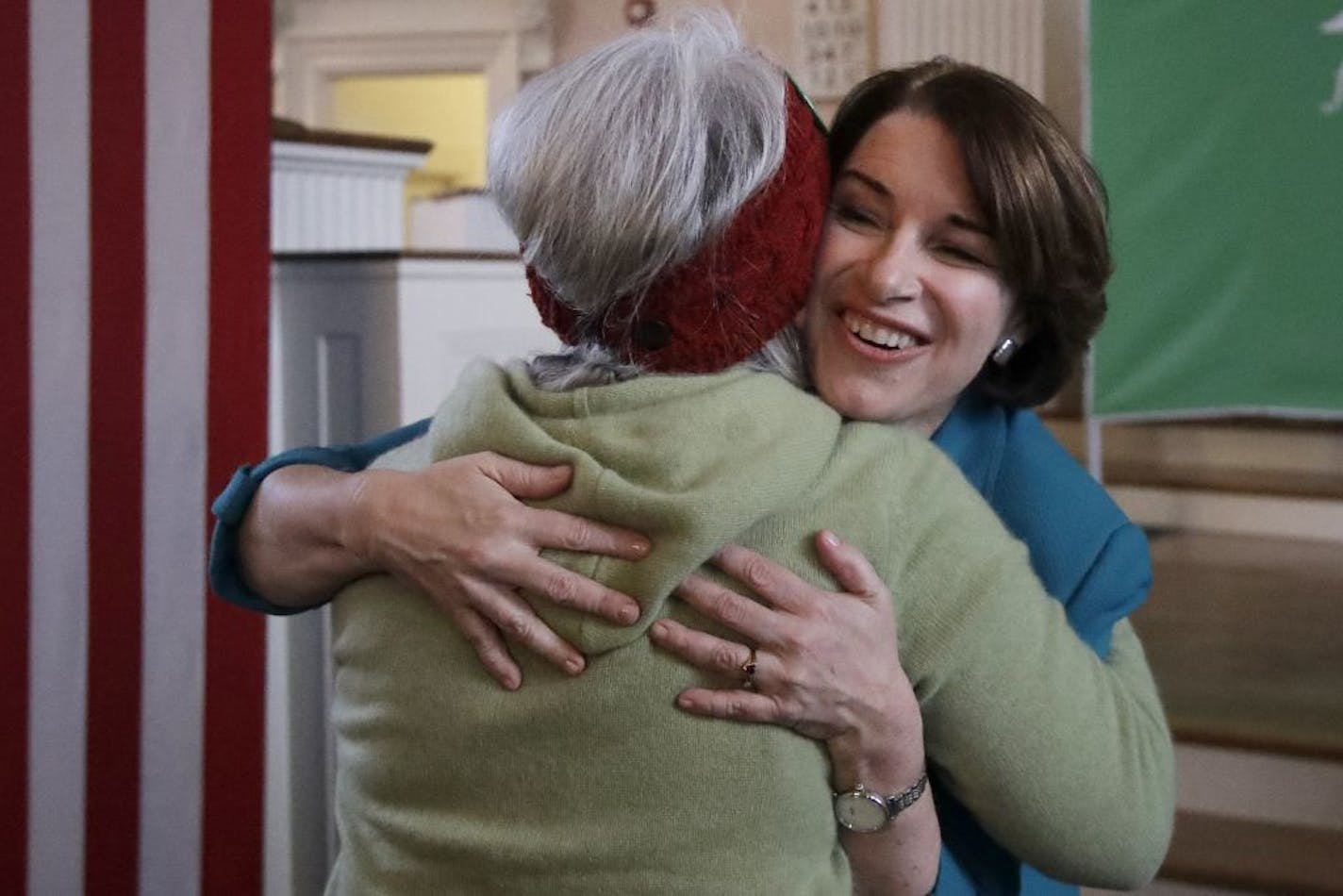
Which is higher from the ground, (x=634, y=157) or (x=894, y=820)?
(x=634, y=157)

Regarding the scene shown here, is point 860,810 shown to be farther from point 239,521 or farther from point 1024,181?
point 239,521

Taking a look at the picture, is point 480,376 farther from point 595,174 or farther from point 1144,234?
point 1144,234

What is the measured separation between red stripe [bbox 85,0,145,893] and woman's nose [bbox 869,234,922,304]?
1.16 meters

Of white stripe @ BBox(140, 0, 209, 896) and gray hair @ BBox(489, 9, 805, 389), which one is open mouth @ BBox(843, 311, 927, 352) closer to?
gray hair @ BBox(489, 9, 805, 389)

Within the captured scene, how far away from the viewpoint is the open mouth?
3.67ft

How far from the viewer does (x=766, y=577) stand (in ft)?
3.14

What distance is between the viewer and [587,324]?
0.99m

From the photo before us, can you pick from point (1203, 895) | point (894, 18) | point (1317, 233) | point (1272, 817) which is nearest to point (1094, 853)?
point (1203, 895)

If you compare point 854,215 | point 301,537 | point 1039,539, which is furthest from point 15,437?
point 1039,539

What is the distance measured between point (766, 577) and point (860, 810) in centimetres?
20

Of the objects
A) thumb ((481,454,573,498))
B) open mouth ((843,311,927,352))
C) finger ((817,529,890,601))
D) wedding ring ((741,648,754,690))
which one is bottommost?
wedding ring ((741,648,754,690))

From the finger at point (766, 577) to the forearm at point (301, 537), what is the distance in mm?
322

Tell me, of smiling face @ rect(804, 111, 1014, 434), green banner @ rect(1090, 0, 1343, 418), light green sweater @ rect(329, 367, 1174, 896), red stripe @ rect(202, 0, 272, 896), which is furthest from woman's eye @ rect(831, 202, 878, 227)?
green banner @ rect(1090, 0, 1343, 418)

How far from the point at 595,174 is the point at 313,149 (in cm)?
179
